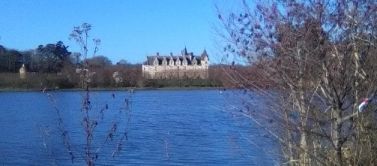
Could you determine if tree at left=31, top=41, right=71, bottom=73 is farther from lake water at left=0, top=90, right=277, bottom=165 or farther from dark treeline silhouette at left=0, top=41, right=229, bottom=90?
lake water at left=0, top=90, right=277, bottom=165

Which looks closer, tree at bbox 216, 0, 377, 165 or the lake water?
tree at bbox 216, 0, 377, 165

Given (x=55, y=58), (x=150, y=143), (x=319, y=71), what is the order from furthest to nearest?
(x=150, y=143)
(x=55, y=58)
(x=319, y=71)

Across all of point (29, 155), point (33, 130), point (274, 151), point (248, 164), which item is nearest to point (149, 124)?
point (33, 130)

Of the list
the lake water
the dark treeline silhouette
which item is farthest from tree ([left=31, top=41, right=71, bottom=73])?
the lake water

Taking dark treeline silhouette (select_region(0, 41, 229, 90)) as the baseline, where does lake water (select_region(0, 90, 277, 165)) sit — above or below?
below

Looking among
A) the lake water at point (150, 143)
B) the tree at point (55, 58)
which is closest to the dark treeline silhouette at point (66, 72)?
the tree at point (55, 58)

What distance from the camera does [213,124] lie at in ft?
71.5

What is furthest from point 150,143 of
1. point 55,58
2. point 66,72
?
point 66,72

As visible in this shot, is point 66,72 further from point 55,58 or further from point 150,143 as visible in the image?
point 150,143

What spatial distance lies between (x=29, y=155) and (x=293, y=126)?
11.1m

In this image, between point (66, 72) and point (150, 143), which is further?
point (150, 143)

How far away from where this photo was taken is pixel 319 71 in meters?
5.69

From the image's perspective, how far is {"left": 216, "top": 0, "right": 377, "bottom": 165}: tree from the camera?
5602 mm

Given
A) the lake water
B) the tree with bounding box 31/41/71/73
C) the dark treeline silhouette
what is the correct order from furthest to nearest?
the lake water → the tree with bounding box 31/41/71/73 → the dark treeline silhouette
